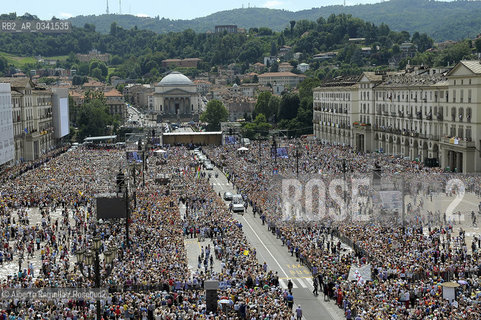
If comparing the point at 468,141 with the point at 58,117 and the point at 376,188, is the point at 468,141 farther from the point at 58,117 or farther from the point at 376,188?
the point at 58,117

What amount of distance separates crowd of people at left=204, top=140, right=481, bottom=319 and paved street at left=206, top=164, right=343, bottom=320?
1.60 ft

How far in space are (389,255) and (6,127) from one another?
2158 inches

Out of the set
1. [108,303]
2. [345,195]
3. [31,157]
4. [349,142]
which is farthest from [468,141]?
[31,157]

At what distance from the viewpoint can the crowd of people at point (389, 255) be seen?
24438 millimetres

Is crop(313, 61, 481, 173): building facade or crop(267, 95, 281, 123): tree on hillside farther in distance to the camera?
crop(267, 95, 281, 123): tree on hillside

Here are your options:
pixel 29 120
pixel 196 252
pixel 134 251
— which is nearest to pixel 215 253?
pixel 196 252

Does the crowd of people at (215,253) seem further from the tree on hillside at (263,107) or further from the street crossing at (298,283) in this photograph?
the tree on hillside at (263,107)

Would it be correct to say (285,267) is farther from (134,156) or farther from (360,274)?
(134,156)

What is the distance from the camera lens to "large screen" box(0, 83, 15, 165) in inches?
2844

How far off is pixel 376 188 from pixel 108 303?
76.8 feet

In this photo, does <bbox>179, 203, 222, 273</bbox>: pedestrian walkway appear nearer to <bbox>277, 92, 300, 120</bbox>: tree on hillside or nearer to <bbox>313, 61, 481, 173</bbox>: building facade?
<bbox>313, 61, 481, 173</bbox>: building facade

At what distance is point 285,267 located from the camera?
→ 33.2 m

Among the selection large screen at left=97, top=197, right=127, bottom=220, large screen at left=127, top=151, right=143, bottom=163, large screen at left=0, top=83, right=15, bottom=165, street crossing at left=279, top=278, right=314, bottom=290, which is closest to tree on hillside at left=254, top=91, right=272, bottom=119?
large screen at left=127, top=151, right=143, bottom=163

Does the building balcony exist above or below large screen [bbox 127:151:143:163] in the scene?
above
